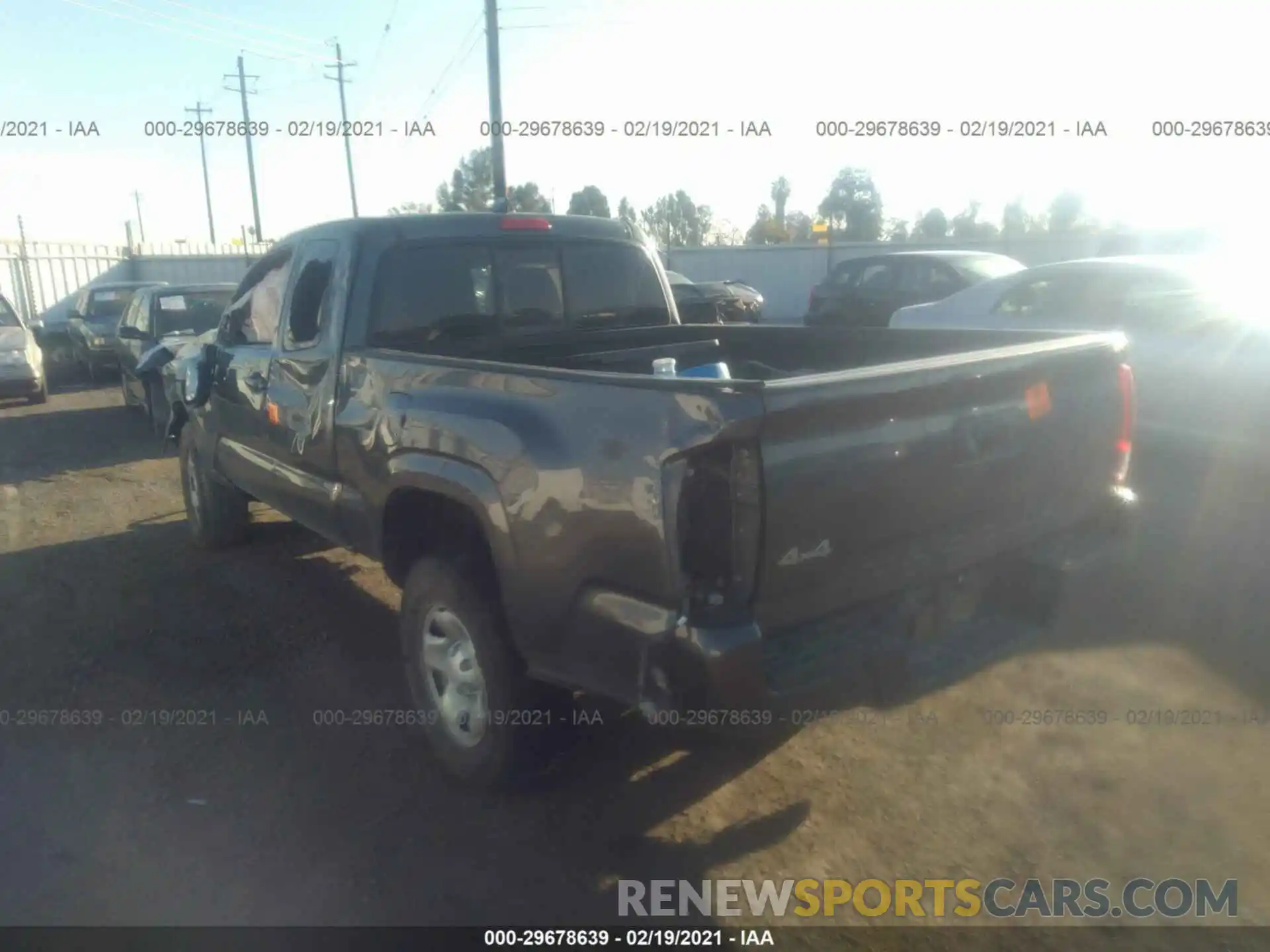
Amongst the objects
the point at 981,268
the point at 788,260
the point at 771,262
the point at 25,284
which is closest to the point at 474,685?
the point at 981,268

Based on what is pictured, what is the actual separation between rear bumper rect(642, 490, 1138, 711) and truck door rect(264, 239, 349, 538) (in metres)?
2.35

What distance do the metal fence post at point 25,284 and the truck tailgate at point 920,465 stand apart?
2278 centimetres

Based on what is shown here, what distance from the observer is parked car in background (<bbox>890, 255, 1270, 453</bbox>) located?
6863 mm

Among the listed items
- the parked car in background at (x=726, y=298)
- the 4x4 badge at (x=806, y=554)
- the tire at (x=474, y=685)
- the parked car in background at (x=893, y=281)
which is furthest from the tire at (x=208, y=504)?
the parked car in background at (x=726, y=298)

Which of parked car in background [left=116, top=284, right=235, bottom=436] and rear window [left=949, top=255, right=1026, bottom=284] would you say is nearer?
parked car in background [left=116, top=284, right=235, bottom=436]

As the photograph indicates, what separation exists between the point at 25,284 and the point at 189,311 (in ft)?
42.0

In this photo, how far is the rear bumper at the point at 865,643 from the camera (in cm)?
263

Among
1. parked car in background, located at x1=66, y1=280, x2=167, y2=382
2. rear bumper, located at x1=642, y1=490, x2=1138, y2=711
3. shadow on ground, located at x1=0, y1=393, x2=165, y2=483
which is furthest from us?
parked car in background, located at x1=66, y1=280, x2=167, y2=382

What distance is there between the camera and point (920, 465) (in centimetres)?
302

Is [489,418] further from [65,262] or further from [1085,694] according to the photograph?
[65,262]

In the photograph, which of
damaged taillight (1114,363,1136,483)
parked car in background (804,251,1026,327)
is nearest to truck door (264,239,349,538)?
damaged taillight (1114,363,1136,483)

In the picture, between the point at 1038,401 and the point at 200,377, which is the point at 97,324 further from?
the point at 1038,401

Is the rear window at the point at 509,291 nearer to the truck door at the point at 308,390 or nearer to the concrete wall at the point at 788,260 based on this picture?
the truck door at the point at 308,390

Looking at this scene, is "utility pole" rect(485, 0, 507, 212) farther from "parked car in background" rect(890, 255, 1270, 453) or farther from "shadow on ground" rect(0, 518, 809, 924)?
"shadow on ground" rect(0, 518, 809, 924)
